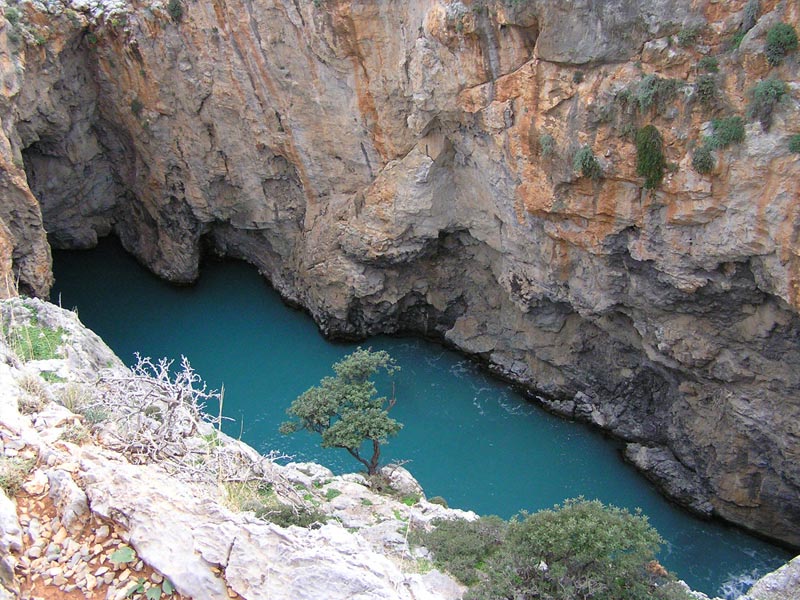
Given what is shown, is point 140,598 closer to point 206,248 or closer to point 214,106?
point 214,106

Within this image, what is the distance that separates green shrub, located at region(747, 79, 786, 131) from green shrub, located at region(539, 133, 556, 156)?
15.6 feet

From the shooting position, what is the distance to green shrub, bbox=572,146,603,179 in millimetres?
18000

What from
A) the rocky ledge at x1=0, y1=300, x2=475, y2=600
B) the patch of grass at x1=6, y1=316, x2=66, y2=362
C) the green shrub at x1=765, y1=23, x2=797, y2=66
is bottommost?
the patch of grass at x1=6, y1=316, x2=66, y2=362

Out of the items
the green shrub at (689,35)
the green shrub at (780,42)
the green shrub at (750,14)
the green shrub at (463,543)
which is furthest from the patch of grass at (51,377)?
the green shrub at (750,14)

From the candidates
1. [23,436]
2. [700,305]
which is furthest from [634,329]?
[23,436]

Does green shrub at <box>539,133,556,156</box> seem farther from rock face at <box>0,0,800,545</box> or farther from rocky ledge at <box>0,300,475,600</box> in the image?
rocky ledge at <box>0,300,475,600</box>

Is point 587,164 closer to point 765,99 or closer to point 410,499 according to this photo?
point 765,99

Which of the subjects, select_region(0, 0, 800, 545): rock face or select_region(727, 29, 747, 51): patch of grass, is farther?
select_region(0, 0, 800, 545): rock face

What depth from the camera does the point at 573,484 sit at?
21.9 meters

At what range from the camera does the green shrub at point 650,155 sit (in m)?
16.9

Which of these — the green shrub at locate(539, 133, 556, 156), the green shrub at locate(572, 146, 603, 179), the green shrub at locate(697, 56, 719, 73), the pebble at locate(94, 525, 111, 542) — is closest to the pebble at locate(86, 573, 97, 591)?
the pebble at locate(94, 525, 111, 542)

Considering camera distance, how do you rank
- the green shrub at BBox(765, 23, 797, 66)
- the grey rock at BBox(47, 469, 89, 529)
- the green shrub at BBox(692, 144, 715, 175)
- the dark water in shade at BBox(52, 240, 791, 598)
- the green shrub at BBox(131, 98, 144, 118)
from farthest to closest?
the green shrub at BBox(131, 98, 144, 118), the dark water in shade at BBox(52, 240, 791, 598), the green shrub at BBox(692, 144, 715, 175), the green shrub at BBox(765, 23, 797, 66), the grey rock at BBox(47, 469, 89, 529)

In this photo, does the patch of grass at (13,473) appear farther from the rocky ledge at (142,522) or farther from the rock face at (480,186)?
the rock face at (480,186)

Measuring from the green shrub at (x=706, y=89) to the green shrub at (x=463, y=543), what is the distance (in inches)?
395
